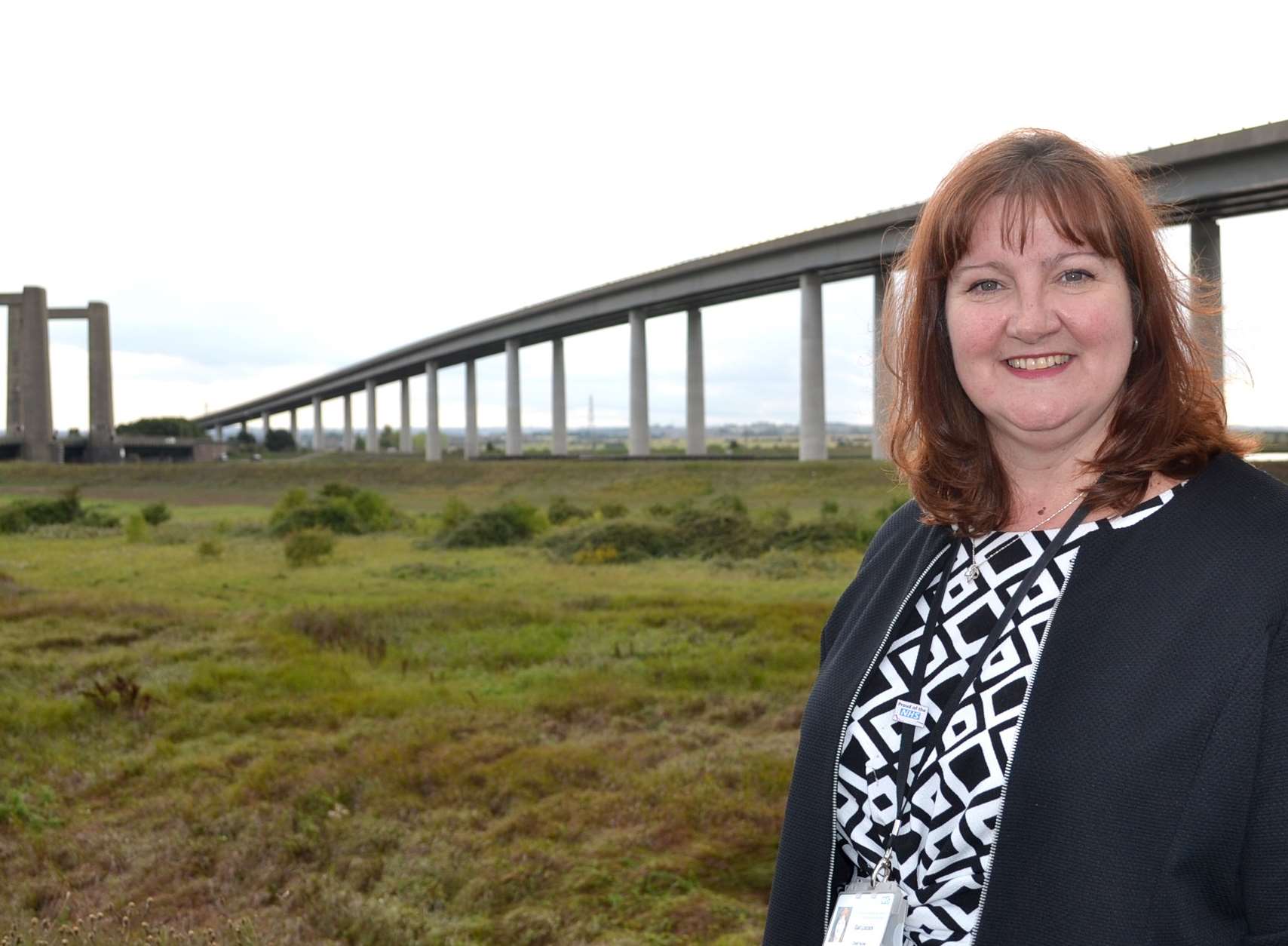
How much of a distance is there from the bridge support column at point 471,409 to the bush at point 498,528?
3785 centimetres

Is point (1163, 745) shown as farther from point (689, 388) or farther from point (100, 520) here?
point (689, 388)

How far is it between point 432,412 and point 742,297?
25514 millimetres

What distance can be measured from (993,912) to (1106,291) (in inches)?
41.8

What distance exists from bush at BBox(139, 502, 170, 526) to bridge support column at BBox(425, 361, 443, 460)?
35482mm

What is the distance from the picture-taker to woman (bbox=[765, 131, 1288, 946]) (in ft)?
5.26

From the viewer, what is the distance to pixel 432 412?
62375 mm

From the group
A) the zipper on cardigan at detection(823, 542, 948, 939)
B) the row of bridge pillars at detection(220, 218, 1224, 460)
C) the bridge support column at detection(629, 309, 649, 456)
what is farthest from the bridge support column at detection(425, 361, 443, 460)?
the zipper on cardigan at detection(823, 542, 948, 939)

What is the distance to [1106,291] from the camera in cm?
187

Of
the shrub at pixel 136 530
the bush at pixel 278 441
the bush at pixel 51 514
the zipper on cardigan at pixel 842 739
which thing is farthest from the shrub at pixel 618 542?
the bush at pixel 278 441

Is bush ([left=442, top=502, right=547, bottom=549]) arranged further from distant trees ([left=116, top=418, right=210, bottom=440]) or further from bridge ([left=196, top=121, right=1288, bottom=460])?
distant trees ([left=116, top=418, right=210, bottom=440])

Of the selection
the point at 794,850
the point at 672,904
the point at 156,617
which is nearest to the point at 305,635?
the point at 156,617

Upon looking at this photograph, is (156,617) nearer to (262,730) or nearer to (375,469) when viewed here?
(262,730)

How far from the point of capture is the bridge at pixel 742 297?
25.0 m

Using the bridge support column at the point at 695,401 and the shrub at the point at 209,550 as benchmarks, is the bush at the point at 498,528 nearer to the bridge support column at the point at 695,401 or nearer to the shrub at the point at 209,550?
the shrub at the point at 209,550
